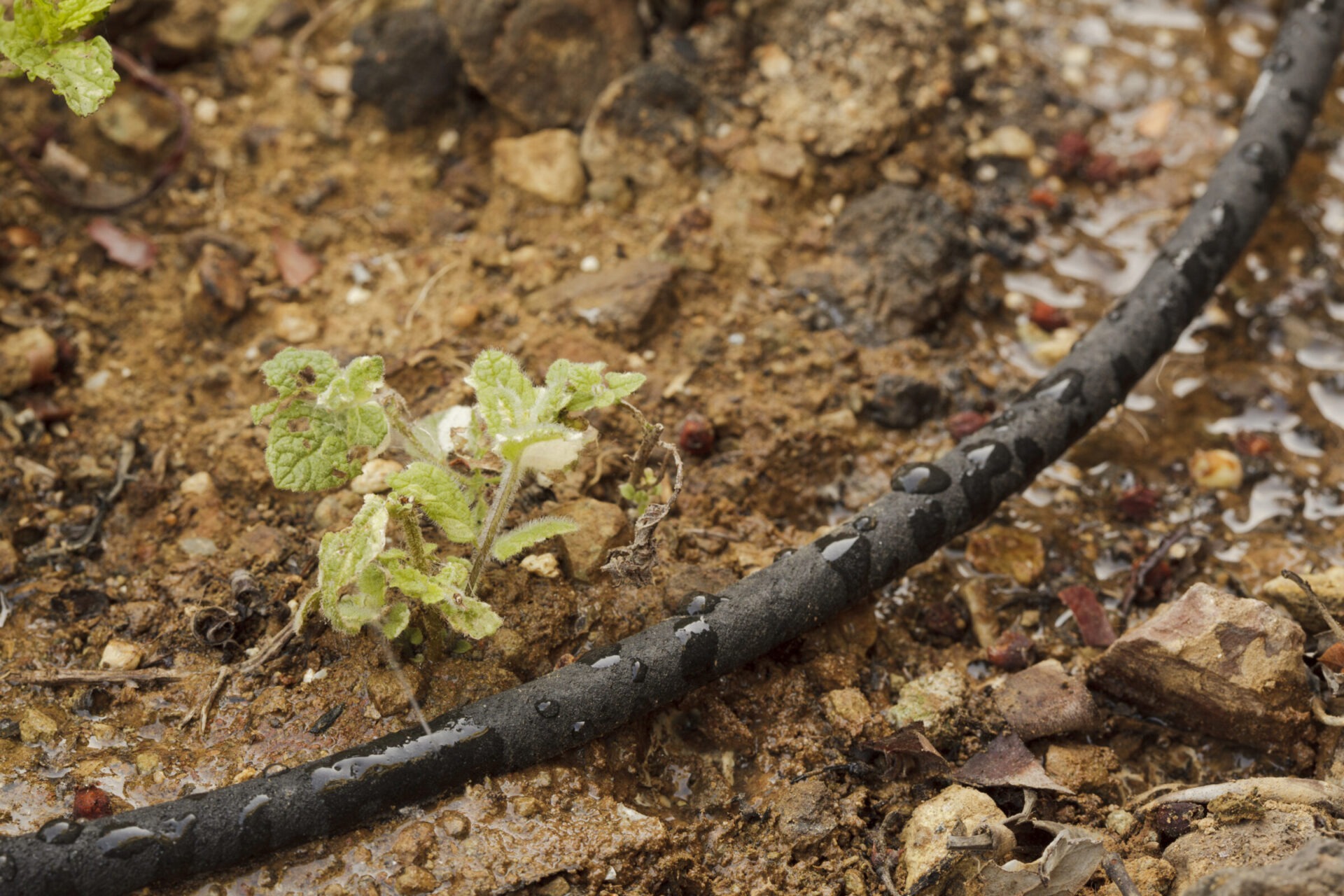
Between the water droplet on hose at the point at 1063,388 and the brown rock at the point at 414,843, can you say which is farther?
the water droplet on hose at the point at 1063,388

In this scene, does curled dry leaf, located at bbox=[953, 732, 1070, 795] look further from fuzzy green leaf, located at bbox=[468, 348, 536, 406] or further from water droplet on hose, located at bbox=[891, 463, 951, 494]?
fuzzy green leaf, located at bbox=[468, 348, 536, 406]

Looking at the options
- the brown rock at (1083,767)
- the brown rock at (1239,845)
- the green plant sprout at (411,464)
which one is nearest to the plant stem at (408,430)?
the green plant sprout at (411,464)

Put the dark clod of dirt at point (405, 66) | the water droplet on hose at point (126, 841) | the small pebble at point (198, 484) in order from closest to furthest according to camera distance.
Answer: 1. the water droplet on hose at point (126, 841)
2. the small pebble at point (198, 484)
3. the dark clod of dirt at point (405, 66)

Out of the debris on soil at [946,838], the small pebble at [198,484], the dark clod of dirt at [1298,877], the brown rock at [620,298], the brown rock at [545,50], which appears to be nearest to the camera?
the dark clod of dirt at [1298,877]

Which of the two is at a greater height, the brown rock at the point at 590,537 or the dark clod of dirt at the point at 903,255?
the dark clod of dirt at the point at 903,255

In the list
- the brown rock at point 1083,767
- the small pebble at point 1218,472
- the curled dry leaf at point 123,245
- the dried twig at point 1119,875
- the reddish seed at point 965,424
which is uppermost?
the curled dry leaf at point 123,245

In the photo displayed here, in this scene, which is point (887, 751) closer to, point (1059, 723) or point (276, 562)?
point (1059, 723)

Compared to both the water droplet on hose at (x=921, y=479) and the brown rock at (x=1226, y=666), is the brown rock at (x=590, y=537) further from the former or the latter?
the brown rock at (x=1226, y=666)

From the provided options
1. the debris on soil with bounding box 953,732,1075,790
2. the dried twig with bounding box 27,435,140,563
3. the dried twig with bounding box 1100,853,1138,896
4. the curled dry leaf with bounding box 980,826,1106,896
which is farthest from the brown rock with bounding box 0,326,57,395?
the dried twig with bounding box 1100,853,1138,896

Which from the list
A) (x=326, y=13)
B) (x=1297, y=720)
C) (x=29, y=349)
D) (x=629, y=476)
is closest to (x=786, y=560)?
(x=629, y=476)
